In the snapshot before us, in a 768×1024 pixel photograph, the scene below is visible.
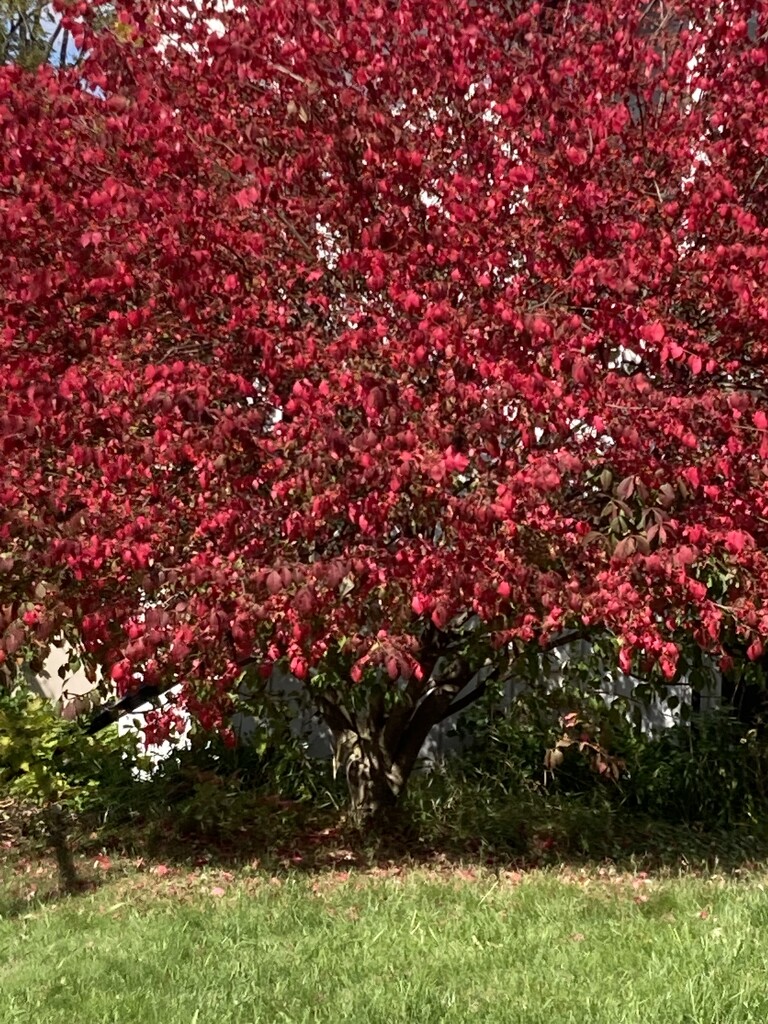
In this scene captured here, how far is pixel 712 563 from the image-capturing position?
5.54 metres

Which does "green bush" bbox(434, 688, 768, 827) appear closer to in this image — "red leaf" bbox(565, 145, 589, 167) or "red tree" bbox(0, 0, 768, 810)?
"red tree" bbox(0, 0, 768, 810)

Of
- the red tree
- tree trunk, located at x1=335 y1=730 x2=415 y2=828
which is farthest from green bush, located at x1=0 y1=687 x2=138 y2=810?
the red tree

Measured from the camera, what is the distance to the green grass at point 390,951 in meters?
3.88

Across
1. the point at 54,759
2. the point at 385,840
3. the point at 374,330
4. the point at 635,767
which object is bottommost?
the point at 385,840

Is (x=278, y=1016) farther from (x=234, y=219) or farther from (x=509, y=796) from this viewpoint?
(x=509, y=796)

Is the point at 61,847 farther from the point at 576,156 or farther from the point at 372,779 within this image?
the point at 576,156

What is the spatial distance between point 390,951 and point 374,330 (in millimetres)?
2448

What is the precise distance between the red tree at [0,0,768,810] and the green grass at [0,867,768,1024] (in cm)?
101

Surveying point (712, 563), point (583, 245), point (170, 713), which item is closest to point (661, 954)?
point (712, 563)

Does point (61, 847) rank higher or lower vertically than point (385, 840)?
higher

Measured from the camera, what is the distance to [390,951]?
14.9 ft

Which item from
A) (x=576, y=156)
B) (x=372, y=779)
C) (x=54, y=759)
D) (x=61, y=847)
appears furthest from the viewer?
(x=54, y=759)

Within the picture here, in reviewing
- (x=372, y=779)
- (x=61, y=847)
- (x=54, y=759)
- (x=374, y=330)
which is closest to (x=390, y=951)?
(x=372, y=779)

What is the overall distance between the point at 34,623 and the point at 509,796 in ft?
12.1
